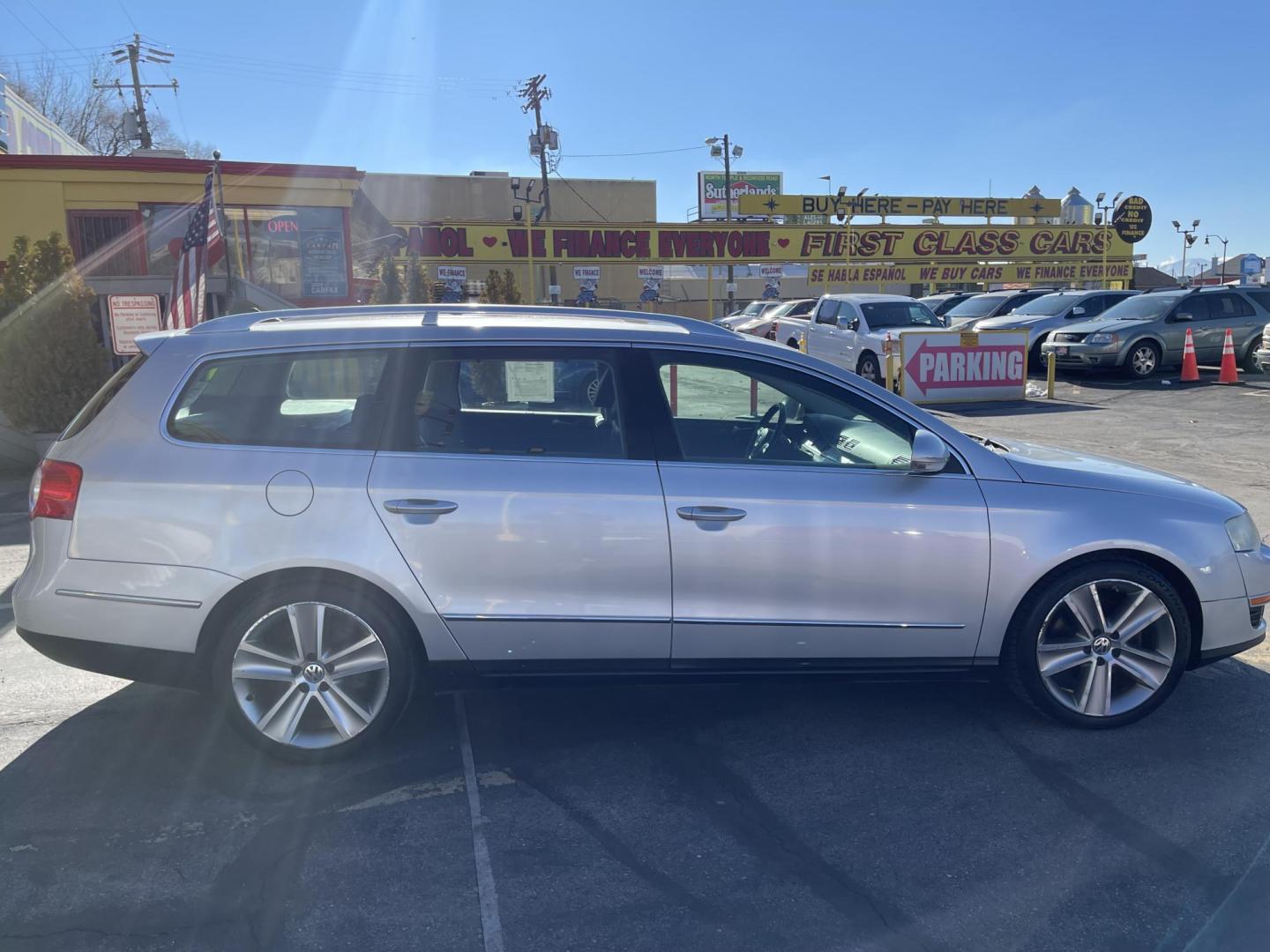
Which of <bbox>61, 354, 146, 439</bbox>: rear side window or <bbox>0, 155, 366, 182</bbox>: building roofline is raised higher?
<bbox>0, 155, 366, 182</bbox>: building roofline

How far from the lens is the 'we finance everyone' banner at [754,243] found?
25078 mm

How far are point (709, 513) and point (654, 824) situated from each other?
3.67 ft

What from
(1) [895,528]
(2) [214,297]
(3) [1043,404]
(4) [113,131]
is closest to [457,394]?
(1) [895,528]

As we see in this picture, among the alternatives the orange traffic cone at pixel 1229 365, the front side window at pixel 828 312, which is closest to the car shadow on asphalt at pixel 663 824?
the orange traffic cone at pixel 1229 365

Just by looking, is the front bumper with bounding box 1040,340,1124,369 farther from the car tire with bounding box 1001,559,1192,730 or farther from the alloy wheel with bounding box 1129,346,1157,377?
the car tire with bounding box 1001,559,1192,730

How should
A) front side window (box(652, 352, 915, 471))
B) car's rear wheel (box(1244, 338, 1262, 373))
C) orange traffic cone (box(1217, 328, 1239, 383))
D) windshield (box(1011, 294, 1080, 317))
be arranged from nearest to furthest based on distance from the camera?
front side window (box(652, 352, 915, 471))
orange traffic cone (box(1217, 328, 1239, 383))
car's rear wheel (box(1244, 338, 1262, 373))
windshield (box(1011, 294, 1080, 317))

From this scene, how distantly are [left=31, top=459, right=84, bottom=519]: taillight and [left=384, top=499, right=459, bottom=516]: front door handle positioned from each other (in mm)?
1155

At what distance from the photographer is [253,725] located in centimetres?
371

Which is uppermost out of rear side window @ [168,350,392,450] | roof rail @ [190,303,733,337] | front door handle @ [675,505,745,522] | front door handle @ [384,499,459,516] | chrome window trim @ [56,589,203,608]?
roof rail @ [190,303,733,337]

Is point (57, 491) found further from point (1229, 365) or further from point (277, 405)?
point (1229, 365)

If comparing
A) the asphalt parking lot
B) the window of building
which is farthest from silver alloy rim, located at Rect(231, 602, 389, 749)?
the window of building

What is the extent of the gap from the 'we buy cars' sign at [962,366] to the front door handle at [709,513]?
Result: 1228cm

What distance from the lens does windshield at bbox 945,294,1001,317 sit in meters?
23.9

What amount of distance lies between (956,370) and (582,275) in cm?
1167
